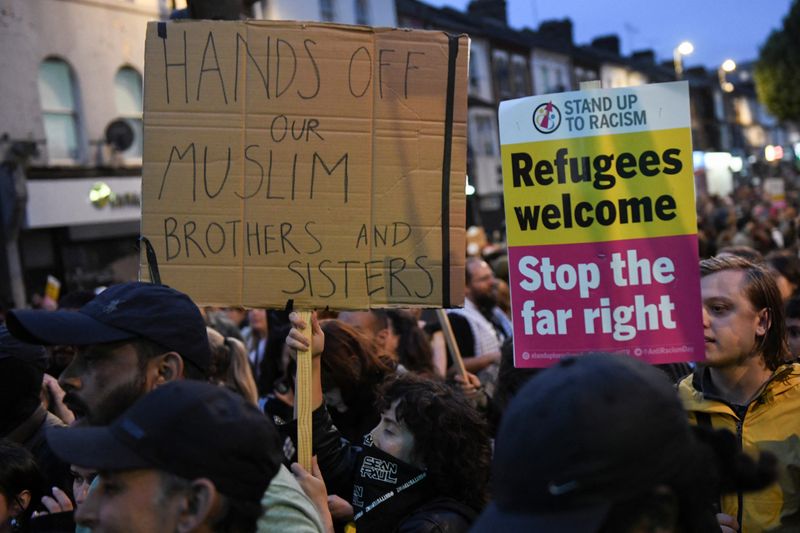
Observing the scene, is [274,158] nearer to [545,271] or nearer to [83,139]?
[545,271]

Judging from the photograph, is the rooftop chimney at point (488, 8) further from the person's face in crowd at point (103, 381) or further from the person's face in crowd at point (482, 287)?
the person's face in crowd at point (103, 381)

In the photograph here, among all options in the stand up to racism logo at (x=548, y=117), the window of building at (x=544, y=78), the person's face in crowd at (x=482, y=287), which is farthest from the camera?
the window of building at (x=544, y=78)

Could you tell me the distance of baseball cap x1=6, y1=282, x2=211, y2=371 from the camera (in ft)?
9.01

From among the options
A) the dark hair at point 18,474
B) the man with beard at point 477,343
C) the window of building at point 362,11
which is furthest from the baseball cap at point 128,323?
the window of building at point 362,11

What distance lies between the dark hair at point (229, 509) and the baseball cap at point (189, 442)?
1 cm

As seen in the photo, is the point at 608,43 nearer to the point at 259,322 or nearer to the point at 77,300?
the point at 259,322

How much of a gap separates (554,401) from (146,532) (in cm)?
90

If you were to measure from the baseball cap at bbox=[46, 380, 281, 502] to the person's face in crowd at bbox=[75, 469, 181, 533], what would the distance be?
0.03 metres

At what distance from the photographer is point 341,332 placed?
14.9ft

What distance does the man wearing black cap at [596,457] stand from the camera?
160 cm

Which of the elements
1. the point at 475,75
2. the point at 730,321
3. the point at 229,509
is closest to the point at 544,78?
the point at 475,75

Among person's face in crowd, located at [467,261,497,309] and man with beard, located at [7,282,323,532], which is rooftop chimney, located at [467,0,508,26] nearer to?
person's face in crowd, located at [467,261,497,309]

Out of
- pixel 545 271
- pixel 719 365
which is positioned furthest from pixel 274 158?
pixel 719 365

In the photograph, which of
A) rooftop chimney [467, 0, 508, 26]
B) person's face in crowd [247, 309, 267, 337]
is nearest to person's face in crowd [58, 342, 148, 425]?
person's face in crowd [247, 309, 267, 337]
